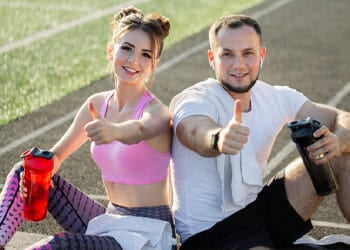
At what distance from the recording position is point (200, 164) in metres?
5.70

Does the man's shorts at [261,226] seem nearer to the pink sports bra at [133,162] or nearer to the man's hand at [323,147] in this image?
the pink sports bra at [133,162]

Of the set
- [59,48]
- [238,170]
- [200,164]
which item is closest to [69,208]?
[200,164]

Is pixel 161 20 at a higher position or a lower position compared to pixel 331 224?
higher

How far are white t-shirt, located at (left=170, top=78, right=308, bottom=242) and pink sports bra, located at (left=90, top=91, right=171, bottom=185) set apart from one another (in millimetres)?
100

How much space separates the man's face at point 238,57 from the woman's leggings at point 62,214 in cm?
108

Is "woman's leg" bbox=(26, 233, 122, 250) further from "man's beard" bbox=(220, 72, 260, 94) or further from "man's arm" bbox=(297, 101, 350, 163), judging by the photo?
"man's arm" bbox=(297, 101, 350, 163)

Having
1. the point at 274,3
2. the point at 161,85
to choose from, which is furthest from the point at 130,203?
the point at 274,3

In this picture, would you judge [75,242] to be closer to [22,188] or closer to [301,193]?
[22,188]


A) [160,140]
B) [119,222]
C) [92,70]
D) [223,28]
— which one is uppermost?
[223,28]

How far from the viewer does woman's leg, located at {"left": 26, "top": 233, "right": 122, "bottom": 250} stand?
5.34 metres

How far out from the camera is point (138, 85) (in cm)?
593

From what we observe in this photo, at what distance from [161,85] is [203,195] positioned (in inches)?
234

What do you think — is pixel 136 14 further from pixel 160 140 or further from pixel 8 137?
pixel 8 137

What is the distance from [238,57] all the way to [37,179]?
1.27 m
